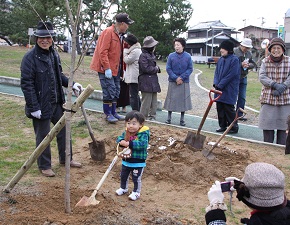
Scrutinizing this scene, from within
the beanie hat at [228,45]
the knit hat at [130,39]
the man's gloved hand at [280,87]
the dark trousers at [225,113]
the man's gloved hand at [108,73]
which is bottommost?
the dark trousers at [225,113]

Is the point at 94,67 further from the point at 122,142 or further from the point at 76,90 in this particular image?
the point at 122,142

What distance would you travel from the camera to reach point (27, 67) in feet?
13.6

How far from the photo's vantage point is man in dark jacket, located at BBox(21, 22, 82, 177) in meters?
4.16

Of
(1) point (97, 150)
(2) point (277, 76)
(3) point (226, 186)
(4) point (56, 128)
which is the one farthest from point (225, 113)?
(3) point (226, 186)

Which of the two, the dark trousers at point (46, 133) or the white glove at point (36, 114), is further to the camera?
the dark trousers at point (46, 133)

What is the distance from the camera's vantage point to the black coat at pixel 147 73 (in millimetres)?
6932

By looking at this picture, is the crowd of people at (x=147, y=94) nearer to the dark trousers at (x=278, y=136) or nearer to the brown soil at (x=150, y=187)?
the dark trousers at (x=278, y=136)

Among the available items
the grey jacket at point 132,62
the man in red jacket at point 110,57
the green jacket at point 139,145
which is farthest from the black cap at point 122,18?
the green jacket at point 139,145

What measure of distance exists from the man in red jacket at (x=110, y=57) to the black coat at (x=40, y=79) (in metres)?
2.19

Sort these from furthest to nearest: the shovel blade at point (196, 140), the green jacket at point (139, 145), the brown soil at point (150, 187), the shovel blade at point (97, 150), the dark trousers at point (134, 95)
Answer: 1. the dark trousers at point (134, 95)
2. the shovel blade at point (196, 140)
3. the shovel blade at point (97, 150)
4. the green jacket at point (139, 145)
5. the brown soil at point (150, 187)

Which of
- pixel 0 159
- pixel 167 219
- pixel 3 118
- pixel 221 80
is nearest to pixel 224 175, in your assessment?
pixel 167 219

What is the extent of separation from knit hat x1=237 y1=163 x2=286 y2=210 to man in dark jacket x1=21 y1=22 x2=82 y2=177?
9.50 ft

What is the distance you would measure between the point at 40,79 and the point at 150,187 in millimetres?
1799

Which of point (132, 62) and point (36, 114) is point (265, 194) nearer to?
point (36, 114)
